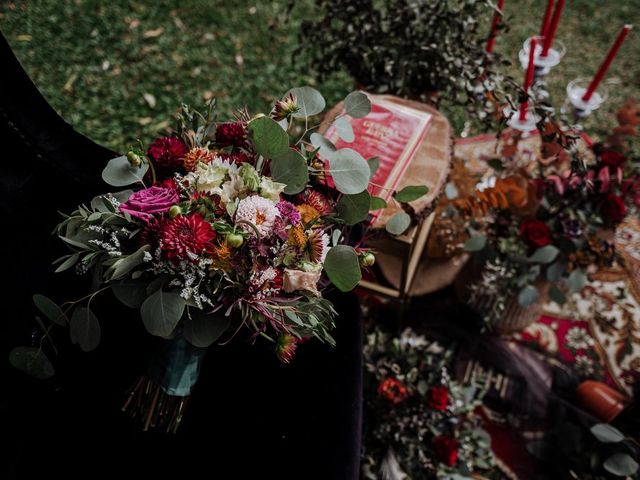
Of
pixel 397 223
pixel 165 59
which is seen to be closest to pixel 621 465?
pixel 397 223

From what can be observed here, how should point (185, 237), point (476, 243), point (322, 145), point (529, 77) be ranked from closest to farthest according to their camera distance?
point (185, 237) < point (322, 145) < point (529, 77) < point (476, 243)

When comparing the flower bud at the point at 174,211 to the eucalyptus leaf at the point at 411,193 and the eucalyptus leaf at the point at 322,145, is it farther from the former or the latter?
the eucalyptus leaf at the point at 411,193

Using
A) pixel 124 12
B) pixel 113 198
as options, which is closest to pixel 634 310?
pixel 113 198

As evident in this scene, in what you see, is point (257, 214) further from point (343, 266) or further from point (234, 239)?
point (343, 266)

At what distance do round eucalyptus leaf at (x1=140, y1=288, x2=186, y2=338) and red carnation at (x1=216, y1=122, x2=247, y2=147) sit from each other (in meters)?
0.30

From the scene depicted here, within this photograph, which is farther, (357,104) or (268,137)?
(357,104)

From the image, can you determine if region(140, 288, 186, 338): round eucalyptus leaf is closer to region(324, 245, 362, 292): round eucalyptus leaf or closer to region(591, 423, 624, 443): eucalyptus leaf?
region(324, 245, 362, 292): round eucalyptus leaf

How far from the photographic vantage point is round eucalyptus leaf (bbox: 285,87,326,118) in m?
0.90

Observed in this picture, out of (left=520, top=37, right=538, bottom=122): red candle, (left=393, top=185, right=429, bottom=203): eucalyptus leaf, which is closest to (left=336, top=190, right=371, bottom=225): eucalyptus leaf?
(left=393, top=185, right=429, bottom=203): eucalyptus leaf

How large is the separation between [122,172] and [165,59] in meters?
1.97

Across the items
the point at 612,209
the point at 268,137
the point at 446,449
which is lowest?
the point at 446,449

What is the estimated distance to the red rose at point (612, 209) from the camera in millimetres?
1546

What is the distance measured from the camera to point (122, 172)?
83cm

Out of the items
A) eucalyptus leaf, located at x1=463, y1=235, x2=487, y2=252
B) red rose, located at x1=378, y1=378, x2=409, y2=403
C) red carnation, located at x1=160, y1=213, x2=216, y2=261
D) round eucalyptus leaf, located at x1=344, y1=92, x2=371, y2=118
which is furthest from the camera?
eucalyptus leaf, located at x1=463, y1=235, x2=487, y2=252
